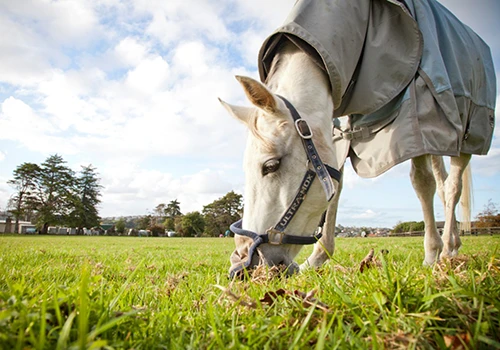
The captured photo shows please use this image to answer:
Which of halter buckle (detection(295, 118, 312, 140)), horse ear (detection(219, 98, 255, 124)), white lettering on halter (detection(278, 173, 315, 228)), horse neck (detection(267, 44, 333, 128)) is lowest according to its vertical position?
white lettering on halter (detection(278, 173, 315, 228))

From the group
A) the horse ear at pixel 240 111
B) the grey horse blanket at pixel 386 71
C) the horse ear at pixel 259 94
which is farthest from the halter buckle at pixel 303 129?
the grey horse blanket at pixel 386 71

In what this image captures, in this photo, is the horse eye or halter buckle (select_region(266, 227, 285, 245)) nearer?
Answer: halter buckle (select_region(266, 227, 285, 245))

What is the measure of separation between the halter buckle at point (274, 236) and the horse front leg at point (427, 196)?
215cm

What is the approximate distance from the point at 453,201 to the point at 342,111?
3.01 m

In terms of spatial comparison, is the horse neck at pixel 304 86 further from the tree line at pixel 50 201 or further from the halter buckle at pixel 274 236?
the tree line at pixel 50 201

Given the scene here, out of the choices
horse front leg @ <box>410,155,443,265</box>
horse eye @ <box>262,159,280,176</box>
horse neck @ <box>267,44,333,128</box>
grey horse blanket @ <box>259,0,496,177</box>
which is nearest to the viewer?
horse eye @ <box>262,159,280,176</box>

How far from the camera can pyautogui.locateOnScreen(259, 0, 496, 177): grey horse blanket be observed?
308cm

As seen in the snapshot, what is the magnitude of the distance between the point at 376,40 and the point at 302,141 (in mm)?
1696

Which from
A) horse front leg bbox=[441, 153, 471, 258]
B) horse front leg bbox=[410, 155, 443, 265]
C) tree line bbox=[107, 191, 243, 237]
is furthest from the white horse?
tree line bbox=[107, 191, 243, 237]

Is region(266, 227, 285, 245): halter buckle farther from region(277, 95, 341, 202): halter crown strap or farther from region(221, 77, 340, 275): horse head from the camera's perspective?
region(277, 95, 341, 202): halter crown strap

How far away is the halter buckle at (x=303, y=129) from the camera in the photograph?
275 centimetres

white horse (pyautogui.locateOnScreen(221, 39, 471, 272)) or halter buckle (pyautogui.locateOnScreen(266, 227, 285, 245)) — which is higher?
white horse (pyautogui.locateOnScreen(221, 39, 471, 272))

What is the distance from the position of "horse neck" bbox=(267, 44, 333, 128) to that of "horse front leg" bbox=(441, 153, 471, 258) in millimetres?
2968

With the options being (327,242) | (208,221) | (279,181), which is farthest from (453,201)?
(208,221)
